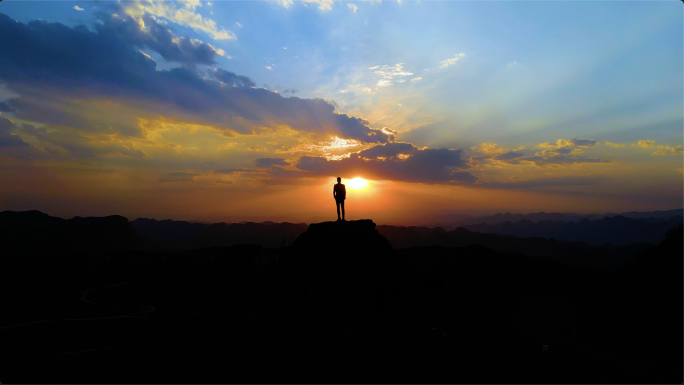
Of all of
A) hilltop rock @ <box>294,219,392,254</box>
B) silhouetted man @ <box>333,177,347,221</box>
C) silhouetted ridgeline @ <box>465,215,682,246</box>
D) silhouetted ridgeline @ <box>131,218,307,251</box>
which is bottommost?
silhouetted ridgeline @ <box>465,215,682,246</box>

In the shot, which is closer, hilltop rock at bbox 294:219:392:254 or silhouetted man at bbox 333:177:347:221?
hilltop rock at bbox 294:219:392:254

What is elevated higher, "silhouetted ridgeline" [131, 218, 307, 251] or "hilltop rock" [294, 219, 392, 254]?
"hilltop rock" [294, 219, 392, 254]

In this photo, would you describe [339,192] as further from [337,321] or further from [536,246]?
[536,246]

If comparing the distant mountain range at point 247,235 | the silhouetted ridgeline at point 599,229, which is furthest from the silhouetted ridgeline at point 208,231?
the silhouetted ridgeline at point 599,229

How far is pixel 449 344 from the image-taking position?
10.2 m

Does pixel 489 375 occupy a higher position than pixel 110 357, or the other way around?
pixel 110 357

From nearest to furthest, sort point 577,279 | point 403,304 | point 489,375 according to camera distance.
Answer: point 489,375 → point 403,304 → point 577,279

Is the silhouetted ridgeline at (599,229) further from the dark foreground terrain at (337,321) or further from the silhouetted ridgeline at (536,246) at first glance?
the dark foreground terrain at (337,321)

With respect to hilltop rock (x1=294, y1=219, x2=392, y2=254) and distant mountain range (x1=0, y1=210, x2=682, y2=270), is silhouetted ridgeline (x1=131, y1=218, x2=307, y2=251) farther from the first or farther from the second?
hilltop rock (x1=294, y1=219, x2=392, y2=254)

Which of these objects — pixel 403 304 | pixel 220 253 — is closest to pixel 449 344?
pixel 403 304

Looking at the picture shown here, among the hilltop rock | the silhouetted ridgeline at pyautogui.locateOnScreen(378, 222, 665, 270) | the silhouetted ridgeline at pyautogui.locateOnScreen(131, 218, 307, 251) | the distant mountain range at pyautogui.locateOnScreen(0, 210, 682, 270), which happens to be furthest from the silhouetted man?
the silhouetted ridgeline at pyautogui.locateOnScreen(131, 218, 307, 251)

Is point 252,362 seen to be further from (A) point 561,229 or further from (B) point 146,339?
(A) point 561,229

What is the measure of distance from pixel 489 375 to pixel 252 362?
23.0 ft

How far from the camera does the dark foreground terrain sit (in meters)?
8.22
